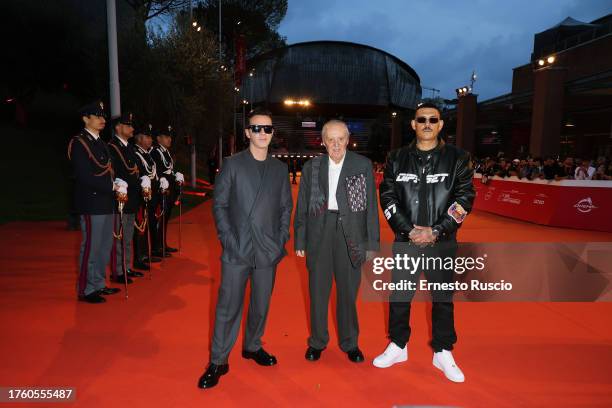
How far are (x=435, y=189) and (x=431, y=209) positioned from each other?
0.55ft

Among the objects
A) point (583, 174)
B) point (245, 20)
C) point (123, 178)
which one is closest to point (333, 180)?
point (123, 178)

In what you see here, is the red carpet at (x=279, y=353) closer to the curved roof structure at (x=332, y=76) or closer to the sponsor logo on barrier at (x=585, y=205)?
the sponsor logo on barrier at (x=585, y=205)

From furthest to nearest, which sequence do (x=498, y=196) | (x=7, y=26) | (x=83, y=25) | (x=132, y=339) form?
1. (x=83, y=25)
2. (x=7, y=26)
3. (x=498, y=196)
4. (x=132, y=339)

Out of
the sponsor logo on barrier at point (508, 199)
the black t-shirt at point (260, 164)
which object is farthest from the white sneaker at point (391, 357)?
the sponsor logo on barrier at point (508, 199)

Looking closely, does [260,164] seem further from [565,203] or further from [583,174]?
[583,174]

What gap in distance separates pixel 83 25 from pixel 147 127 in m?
20.2

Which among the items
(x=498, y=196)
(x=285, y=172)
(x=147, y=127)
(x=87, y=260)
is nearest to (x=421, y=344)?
(x=285, y=172)

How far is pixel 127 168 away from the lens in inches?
231

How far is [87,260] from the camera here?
507cm

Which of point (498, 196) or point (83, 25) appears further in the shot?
point (83, 25)

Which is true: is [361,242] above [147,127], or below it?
below

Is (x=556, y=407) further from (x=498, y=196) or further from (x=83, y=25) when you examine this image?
(x=83, y=25)

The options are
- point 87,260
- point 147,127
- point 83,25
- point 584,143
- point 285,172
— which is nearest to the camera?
point 285,172

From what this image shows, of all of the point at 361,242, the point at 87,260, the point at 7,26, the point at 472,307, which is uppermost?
the point at 7,26
